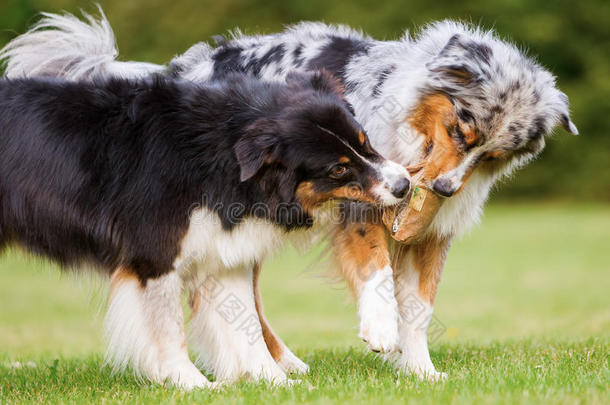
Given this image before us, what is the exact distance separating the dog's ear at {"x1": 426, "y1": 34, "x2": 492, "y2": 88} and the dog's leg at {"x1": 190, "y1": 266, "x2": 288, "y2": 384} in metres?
1.79

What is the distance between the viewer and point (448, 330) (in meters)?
9.50

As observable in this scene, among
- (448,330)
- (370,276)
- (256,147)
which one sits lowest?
(448,330)

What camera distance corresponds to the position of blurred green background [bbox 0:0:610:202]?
29312 millimetres

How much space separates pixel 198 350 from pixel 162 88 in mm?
1845

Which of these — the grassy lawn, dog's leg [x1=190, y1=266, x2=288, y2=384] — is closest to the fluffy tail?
the grassy lawn

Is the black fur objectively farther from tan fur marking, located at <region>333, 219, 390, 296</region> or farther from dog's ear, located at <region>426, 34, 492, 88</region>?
dog's ear, located at <region>426, 34, 492, 88</region>

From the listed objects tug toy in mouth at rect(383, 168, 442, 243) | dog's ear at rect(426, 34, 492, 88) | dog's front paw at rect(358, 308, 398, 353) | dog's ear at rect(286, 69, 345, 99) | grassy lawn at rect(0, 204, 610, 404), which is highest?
dog's ear at rect(426, 34, 492, 88)

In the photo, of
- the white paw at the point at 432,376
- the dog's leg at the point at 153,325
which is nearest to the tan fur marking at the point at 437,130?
the white paw at the point at 432,376

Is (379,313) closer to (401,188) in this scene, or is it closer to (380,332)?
(380,332)

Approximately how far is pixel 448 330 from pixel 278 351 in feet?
13.7

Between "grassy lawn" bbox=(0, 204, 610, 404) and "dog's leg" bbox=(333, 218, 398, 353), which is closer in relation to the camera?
"grassy lawn" bbox=(0, 204, 610, 404)

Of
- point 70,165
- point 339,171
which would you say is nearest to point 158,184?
point 70,165

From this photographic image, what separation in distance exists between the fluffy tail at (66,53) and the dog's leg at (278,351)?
1854 millimetres

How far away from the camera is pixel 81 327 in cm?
1188
